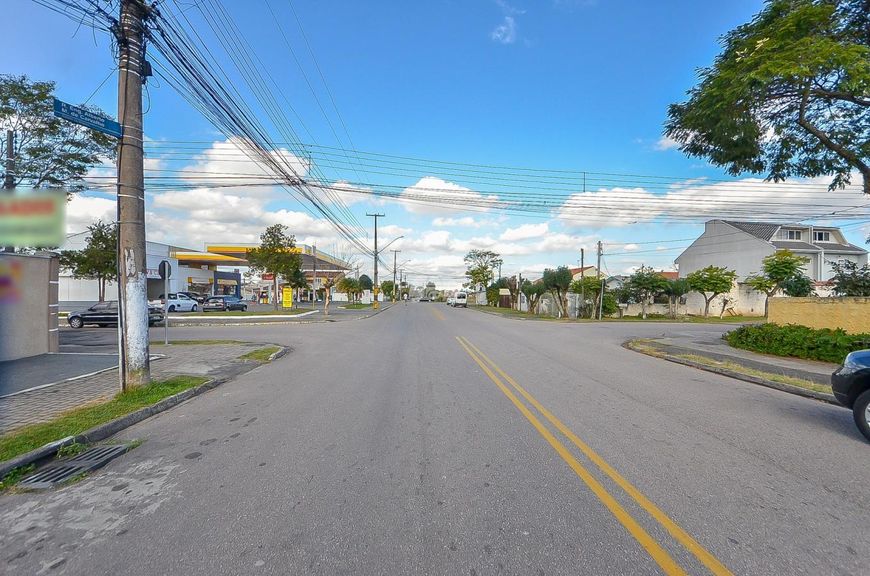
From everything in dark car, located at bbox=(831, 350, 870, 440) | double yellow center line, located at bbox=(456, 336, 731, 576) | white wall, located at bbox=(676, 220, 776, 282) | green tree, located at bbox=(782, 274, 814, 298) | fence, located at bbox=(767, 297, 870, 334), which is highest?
white wall, located at bbox=(676, 220, 776, 282)

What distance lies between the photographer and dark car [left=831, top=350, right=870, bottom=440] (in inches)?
229

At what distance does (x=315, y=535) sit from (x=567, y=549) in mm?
1794

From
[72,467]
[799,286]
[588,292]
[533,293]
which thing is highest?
[799,286]

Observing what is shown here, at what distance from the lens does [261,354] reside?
13703mm

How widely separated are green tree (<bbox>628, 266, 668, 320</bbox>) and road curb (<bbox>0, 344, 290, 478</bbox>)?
116 feet

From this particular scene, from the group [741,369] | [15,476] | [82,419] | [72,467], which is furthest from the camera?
[741,369]

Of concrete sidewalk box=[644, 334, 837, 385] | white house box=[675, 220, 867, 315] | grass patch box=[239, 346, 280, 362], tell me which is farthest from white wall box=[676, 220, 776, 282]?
grass patch box=[239, 346, 280, 362]

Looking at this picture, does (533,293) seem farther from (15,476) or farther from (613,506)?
(15,476)

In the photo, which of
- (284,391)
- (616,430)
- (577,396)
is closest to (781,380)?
(577,396)

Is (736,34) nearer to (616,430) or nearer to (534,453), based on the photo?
(616,430)

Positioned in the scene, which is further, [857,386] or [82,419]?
[82,419]

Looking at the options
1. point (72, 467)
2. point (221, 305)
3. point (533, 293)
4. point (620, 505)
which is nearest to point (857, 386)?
point (620, 505)

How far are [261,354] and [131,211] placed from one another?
6.64m

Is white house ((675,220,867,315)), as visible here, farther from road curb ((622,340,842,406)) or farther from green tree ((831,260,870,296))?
road curb ((622,340,842,406))
